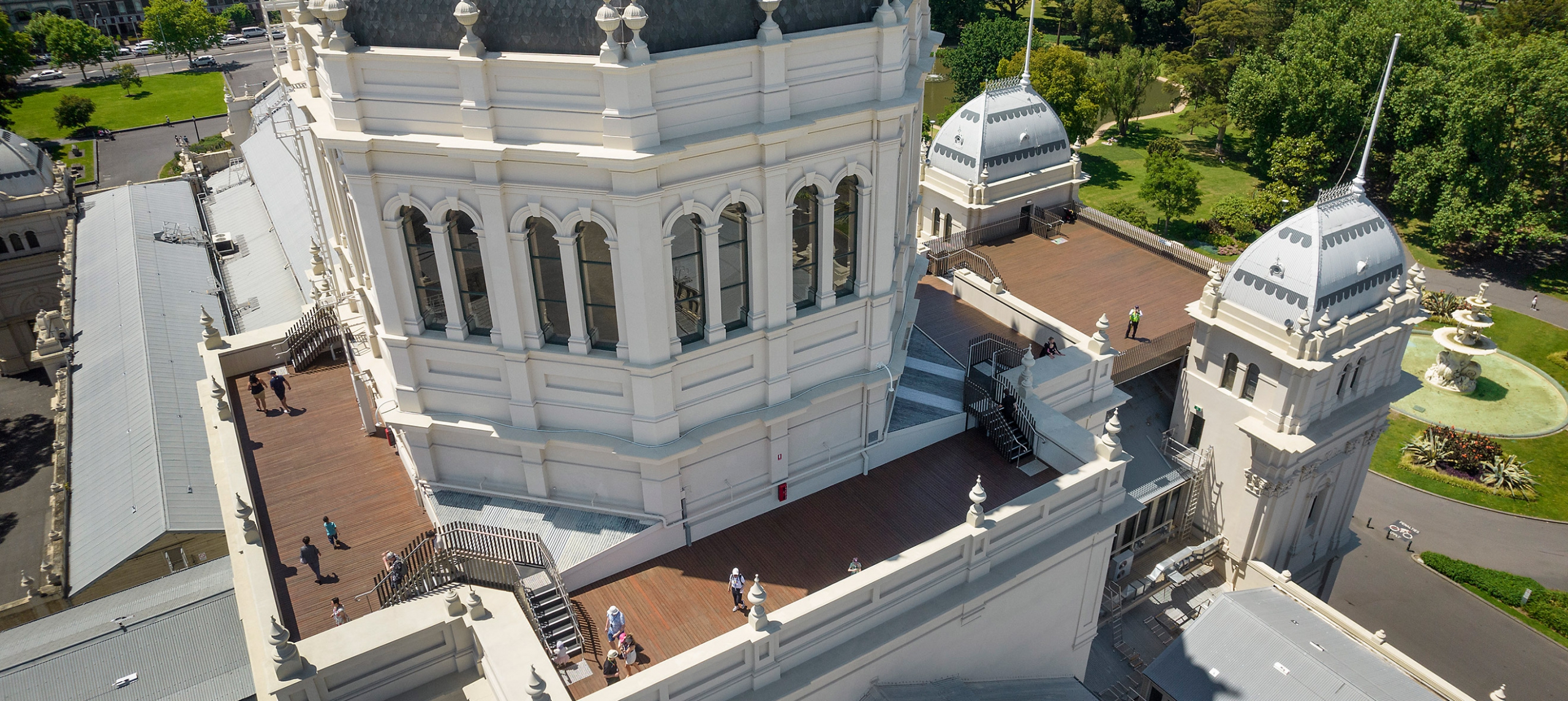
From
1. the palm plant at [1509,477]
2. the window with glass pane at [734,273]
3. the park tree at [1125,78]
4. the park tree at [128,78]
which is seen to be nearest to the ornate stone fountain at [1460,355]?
the palm plant at [1509,477]

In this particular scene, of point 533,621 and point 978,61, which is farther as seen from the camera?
point 978,61

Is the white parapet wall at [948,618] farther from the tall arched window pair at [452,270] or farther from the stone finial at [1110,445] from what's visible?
the tall arched window pair at [452,270]

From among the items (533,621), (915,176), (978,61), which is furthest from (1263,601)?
(978,61)

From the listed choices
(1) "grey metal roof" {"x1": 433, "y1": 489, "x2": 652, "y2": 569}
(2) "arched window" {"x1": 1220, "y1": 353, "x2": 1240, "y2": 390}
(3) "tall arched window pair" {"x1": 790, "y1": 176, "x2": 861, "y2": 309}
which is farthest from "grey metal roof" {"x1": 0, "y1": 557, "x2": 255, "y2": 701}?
(2) "arched window" {"x1": 1220, "y1": 353, "x2": 1240, "y2": 390}

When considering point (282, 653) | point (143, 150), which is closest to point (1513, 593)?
point (282, 653)

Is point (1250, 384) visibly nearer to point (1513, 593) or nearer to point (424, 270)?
point (1513, 593)

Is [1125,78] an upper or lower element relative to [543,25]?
lower

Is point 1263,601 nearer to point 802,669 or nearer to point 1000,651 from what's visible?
point 1000,651
